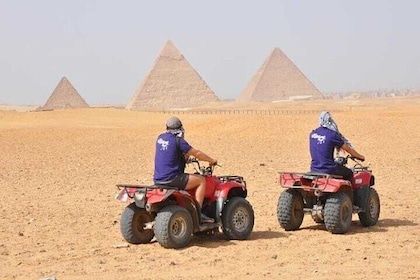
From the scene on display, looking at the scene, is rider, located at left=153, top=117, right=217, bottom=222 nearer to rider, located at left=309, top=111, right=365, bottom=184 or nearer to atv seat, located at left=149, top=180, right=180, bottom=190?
atv seat, located at left=149, top=180, right=180, bottom=190

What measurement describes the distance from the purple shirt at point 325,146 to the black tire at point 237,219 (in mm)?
1100

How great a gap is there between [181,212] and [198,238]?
0.95m

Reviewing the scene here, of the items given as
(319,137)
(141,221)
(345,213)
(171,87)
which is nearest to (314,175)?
(319,137)

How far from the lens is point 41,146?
2645 centimetres

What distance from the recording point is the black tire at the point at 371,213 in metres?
9.97

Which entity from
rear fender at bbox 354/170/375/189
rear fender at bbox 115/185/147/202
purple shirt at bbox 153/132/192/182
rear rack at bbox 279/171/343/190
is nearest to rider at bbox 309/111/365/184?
rear rack at bbox 279/171/343/190

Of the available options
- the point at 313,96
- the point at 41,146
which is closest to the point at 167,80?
the point at 313,96

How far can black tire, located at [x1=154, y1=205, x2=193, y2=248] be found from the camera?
837cm

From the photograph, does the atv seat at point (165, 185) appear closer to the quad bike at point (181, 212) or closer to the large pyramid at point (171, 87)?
the quad bike at point (181, 212)

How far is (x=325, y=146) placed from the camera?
9.50m

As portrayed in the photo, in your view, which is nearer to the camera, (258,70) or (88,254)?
(88,254)

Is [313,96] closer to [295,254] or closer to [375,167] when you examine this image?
[375,167]

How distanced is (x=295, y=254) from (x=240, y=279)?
→ 1.29 metres

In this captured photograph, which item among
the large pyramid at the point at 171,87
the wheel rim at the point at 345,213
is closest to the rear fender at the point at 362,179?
the wheel rim at the point at 345,213
